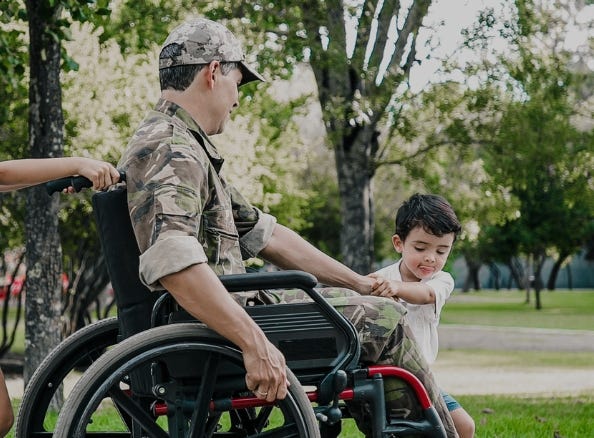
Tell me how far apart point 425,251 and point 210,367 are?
1281 millimetres

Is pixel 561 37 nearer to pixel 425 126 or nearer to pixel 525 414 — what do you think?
pixel 425 126

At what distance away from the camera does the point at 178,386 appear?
3.68m

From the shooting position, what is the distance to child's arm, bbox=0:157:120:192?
3.68 meters

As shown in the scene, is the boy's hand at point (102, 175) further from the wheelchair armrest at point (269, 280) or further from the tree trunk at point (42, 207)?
the tree trunk at point (42, 207)

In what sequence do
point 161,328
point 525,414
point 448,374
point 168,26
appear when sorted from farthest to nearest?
point 448,374, point 168,26, point 525,414, point 161,328

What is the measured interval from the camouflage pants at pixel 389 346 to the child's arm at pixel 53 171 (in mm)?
863

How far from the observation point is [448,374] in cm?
1884

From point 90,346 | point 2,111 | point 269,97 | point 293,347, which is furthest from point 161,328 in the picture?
point 269,97

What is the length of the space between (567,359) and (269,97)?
7554mm

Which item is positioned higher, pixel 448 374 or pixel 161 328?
pixel 161 328

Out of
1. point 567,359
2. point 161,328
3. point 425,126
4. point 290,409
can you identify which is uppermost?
point 425,126

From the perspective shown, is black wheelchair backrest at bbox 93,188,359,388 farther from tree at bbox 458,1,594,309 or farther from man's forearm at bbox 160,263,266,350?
tree at bbox 458,1,594,309

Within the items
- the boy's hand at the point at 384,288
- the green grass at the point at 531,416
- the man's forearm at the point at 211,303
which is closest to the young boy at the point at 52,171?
the man's forearm at the point at 211,303

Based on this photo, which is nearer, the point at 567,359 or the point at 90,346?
the point at 90,346
